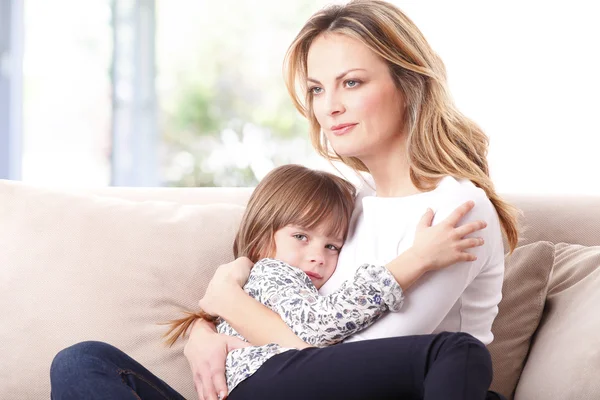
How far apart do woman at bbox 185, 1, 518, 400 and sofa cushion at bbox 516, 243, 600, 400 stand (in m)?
0.15

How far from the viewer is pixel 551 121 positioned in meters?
4.25

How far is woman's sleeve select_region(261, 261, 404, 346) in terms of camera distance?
4.26 feet

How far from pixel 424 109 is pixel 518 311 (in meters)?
0.53

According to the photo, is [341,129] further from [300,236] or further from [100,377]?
[100,377]

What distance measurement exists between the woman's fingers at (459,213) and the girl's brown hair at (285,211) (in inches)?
14.6

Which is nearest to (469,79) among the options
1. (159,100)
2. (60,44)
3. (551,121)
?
(551,121)

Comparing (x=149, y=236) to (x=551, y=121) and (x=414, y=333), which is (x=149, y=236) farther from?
(x=551, y=121)

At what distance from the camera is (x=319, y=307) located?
1356mm

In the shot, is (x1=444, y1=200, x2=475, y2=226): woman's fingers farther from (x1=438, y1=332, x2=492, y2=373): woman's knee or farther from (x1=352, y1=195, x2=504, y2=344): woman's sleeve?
(x1=438, y1=332, x2=492, y2=373): woman's knee

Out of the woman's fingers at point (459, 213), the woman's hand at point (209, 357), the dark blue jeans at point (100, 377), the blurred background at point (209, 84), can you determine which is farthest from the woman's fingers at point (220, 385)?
the blurred background at point (209, 84)

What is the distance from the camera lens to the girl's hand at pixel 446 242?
1.30 metres

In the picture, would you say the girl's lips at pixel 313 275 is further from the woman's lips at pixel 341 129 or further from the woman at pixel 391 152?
the woman's lips at pixel 341 129

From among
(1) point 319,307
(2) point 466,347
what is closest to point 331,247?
(1) point 319,307

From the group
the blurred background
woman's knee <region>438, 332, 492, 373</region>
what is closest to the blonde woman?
woman's knee <region>438, 332, 492, 373</region>
